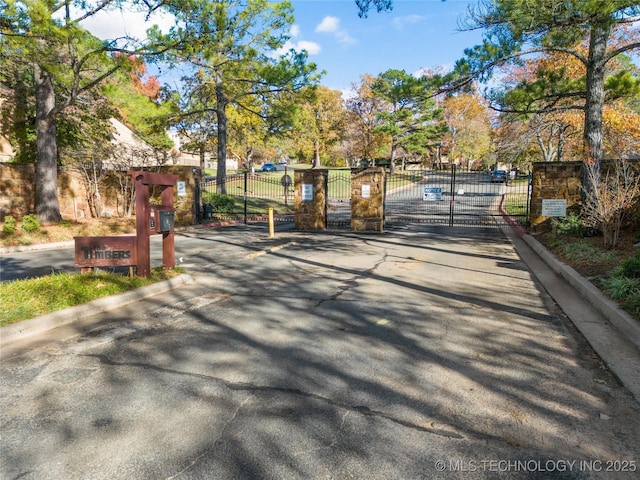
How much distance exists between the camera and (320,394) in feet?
11.8

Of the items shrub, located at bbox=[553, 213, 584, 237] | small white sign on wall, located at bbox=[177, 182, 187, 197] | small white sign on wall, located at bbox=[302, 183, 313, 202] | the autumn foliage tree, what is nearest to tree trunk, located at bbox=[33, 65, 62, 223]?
small white sign on wall, located at bbox=[177, 182, 187, 197]

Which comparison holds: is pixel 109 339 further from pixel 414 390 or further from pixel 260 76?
pixel 260 76

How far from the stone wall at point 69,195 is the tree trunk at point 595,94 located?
45.7 feet

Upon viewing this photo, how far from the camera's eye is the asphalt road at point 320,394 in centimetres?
275

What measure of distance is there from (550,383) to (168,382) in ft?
11.3

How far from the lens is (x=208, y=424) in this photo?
10.4 feet

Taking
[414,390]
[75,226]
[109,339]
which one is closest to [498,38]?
[414,390]

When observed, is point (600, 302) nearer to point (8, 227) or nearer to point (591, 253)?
point (591, 253)

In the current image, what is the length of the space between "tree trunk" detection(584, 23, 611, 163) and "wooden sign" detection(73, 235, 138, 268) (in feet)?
36.5

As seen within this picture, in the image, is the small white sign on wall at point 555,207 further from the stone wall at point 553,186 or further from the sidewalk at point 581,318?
the sidewalk at point 581,318

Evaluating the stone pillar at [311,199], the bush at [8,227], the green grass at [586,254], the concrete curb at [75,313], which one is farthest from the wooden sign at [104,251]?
the stone pillar at [311,199]

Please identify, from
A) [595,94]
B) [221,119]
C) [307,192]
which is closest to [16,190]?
[307,192]

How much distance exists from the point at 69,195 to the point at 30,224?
3934 millimetres

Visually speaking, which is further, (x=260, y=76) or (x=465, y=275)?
(x=260, y=76)
